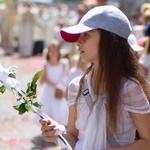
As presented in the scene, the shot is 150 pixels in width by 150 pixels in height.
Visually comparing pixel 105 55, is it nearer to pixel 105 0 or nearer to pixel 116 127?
pixel 116 127

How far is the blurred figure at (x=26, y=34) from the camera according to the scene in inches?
667

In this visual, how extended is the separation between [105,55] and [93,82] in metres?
0.18

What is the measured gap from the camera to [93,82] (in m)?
2.33

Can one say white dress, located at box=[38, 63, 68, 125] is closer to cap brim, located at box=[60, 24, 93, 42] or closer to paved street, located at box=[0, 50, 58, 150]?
paved street, located at box=[0, 50, 58, 150]

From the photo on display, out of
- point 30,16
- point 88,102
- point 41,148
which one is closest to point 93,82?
point 88,102

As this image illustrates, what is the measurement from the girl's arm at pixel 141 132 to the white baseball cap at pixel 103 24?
0.40 metres

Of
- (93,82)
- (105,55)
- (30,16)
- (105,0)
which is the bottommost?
(30,16)

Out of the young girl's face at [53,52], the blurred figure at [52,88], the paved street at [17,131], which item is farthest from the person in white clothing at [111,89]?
the blurred figure at [52,88]

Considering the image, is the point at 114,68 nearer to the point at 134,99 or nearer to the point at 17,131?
the point at 134,99

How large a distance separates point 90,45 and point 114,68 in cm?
16

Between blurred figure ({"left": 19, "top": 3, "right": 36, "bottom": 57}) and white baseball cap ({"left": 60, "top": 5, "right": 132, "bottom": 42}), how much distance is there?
48.2ft

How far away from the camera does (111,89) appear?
220cm

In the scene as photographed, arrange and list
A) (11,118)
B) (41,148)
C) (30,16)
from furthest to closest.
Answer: (30,16), (11,118), (41,148)

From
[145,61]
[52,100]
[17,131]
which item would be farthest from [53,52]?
[145,61]
